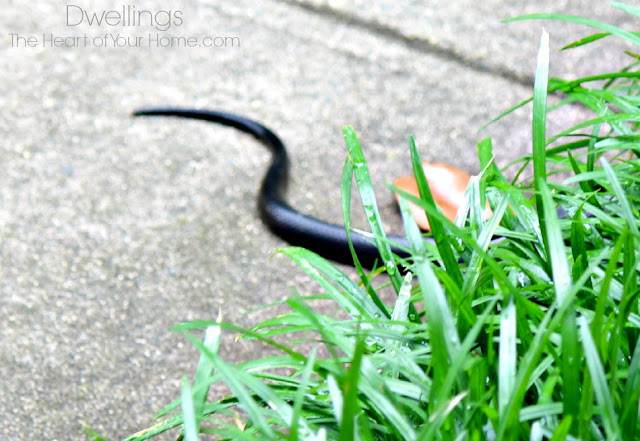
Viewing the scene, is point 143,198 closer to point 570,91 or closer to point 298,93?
point 298,93

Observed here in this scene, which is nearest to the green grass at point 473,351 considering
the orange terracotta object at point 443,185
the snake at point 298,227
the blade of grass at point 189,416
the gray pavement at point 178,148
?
the blade of grass at point 189,416

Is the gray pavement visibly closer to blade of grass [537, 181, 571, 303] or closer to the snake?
the snake

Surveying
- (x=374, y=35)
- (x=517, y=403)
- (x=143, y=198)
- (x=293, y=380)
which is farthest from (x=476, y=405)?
(x=374, y=35)

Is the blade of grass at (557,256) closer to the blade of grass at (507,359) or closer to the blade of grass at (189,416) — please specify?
the blade of grass at (507,359)

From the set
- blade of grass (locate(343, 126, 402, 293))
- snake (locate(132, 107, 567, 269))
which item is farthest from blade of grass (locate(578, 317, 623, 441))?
snake (locate(132, 107, 567, 269))

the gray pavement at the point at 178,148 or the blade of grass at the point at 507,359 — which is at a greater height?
the blade of grass at the point at 507,359

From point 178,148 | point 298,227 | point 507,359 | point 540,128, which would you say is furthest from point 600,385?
point 178,148
